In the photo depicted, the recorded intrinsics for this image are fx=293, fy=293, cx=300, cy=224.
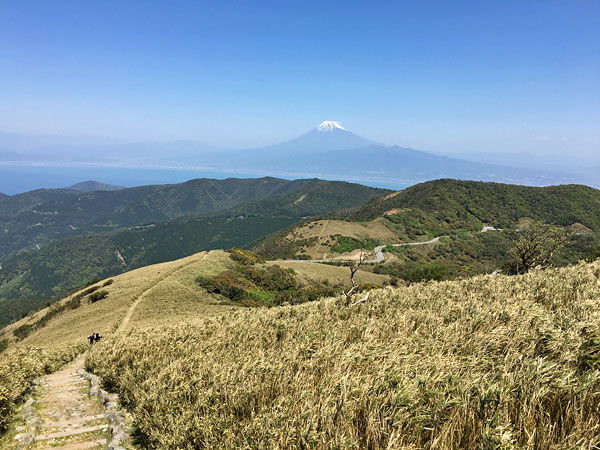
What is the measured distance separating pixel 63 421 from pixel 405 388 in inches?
264

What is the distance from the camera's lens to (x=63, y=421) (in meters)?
5.73

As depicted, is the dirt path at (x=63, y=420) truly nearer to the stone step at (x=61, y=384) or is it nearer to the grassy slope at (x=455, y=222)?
the stone step at (x=61, y=384)

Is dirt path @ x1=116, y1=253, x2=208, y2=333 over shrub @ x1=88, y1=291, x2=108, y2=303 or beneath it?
over

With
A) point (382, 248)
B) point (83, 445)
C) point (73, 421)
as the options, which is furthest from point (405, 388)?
point (382, 248)

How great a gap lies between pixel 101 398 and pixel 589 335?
9.01m

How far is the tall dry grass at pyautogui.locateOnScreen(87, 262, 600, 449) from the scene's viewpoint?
2.52 m

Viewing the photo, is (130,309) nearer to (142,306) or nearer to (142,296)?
(142,306)

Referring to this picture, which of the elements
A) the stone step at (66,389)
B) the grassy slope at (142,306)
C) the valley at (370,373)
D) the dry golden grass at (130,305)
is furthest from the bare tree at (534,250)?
the stone step at (66,389)

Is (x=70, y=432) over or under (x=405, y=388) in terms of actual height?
under

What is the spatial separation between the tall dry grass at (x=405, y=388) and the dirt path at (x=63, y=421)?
25.6 inches

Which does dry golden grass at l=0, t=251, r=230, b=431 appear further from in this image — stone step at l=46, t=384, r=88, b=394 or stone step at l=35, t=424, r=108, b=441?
stone step at l=35, t=424, r=108, b=441

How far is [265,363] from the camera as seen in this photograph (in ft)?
15.0

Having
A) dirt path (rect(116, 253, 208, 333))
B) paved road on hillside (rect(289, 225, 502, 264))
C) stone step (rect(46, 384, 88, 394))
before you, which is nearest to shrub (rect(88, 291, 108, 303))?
dirt path (rect(116, 253, 208, 333))

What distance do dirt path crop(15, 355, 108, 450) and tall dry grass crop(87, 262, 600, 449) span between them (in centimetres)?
65
